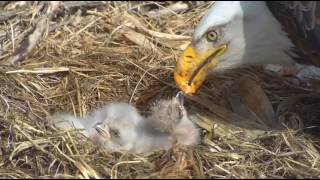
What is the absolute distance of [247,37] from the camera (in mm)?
2881

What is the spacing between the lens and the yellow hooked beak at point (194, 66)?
113 inches

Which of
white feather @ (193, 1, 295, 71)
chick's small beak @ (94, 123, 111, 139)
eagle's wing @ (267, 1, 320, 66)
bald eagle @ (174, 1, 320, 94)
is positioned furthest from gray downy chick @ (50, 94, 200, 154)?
eagle's wing @ (267, 1, 320, 66)

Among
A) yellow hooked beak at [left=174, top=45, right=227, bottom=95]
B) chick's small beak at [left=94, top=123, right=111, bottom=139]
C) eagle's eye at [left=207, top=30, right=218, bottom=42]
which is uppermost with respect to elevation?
eagle's eye at [left=207, top=30, right=218, bottom=42]

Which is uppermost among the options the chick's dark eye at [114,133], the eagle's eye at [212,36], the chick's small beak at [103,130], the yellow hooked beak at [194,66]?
the eagle's eye at [212,36]

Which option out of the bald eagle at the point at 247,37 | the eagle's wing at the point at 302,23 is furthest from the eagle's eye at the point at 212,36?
the eagle's wing at the point at 302,23

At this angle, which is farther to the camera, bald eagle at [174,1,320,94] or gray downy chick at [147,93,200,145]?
gray downy chick at [147,93,200,145]

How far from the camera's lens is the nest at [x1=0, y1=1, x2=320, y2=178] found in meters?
2.71

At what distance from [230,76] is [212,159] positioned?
2.68ft

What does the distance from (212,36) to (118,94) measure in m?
0.79

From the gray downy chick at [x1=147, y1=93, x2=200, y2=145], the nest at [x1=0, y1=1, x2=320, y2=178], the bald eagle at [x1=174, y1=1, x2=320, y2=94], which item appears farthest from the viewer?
the gray downy chick at [x1=147, y1=93, x2=200, y2=145]

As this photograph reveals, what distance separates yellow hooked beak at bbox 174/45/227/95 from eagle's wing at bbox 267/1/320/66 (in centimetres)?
28

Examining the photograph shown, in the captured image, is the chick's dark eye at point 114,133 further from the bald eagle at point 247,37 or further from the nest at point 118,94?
the bald eagle at point 247,37

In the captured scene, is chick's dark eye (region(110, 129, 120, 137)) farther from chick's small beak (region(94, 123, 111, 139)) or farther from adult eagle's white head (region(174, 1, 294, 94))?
adult eagle's white head (region(174, 1, 294, 94))

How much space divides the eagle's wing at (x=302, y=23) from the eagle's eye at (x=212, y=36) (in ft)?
0.83
